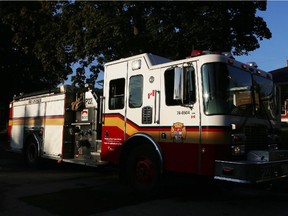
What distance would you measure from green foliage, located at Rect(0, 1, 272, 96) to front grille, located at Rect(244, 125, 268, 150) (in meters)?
6.05

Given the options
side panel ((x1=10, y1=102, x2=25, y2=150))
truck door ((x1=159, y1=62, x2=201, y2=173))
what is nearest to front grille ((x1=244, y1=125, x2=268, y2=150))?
truck door ((x1=159, y1=62, x2=201, y2=173))

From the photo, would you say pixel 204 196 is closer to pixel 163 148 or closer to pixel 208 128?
pixel 163 148

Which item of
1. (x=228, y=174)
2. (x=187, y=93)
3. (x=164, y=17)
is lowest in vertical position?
(x=228, y=174)

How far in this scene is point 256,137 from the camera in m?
7.28

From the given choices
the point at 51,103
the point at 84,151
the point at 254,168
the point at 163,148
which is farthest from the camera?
the point at 51,103

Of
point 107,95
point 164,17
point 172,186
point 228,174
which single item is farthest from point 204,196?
point 164,17

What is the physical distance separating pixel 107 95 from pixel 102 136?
0.94 m

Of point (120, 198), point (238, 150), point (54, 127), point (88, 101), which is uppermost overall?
point (88, 101)

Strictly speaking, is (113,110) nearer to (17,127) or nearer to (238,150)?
(238,150)

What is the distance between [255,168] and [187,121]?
1.49 metres

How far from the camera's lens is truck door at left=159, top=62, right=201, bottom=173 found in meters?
6.97

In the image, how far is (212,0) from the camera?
43.2 ft

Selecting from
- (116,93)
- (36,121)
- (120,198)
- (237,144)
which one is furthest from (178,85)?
(36,121)

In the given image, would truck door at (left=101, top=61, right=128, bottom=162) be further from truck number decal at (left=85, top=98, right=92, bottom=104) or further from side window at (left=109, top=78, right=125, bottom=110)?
truck number decal at (left=85, top=98, right=92, bottom=104)
